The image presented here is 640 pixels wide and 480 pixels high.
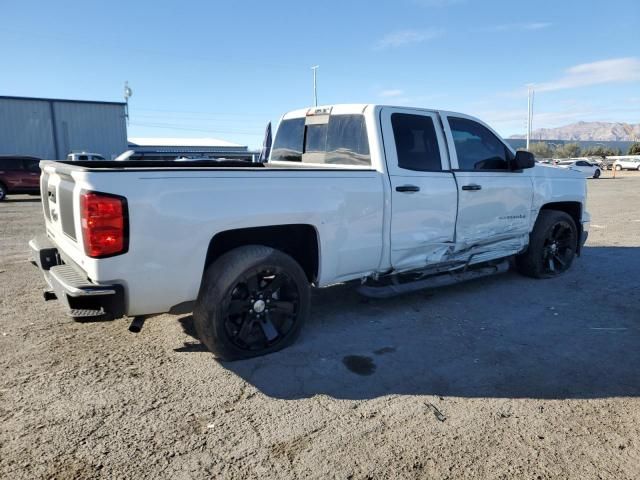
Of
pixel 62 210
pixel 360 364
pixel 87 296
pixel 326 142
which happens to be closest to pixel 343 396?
pixel 360 364

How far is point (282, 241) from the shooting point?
414cm

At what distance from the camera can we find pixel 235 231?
3.71m

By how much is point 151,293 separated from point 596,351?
138 inches

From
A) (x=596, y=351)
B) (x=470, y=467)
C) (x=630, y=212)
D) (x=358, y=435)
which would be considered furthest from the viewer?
(x=630, y=212)

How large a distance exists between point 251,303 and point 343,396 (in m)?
1.01

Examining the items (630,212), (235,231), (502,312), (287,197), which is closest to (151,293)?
(235,231)

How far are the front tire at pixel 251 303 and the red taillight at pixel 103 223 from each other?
740 millimetres

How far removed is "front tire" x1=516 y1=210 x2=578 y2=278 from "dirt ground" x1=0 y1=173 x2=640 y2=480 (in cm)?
103

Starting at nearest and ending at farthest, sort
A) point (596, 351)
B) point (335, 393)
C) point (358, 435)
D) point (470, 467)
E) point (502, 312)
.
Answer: point (470, 467) → point (358, 435) → point (335, 393) → point (596, 351) → point (502, 312)

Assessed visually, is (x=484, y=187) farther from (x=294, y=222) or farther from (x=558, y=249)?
(x=294, y=222)

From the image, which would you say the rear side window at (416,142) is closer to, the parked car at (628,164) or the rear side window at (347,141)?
the rear side window at (347,141)

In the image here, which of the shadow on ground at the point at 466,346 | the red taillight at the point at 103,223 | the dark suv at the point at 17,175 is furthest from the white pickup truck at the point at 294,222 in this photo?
the dark suv at the point at 17,175

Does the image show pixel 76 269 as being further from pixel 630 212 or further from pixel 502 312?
pixel 630 212

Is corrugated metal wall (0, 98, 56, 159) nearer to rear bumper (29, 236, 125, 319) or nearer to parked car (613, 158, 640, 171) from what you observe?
rear bumper (29, 236, 125, 319)
